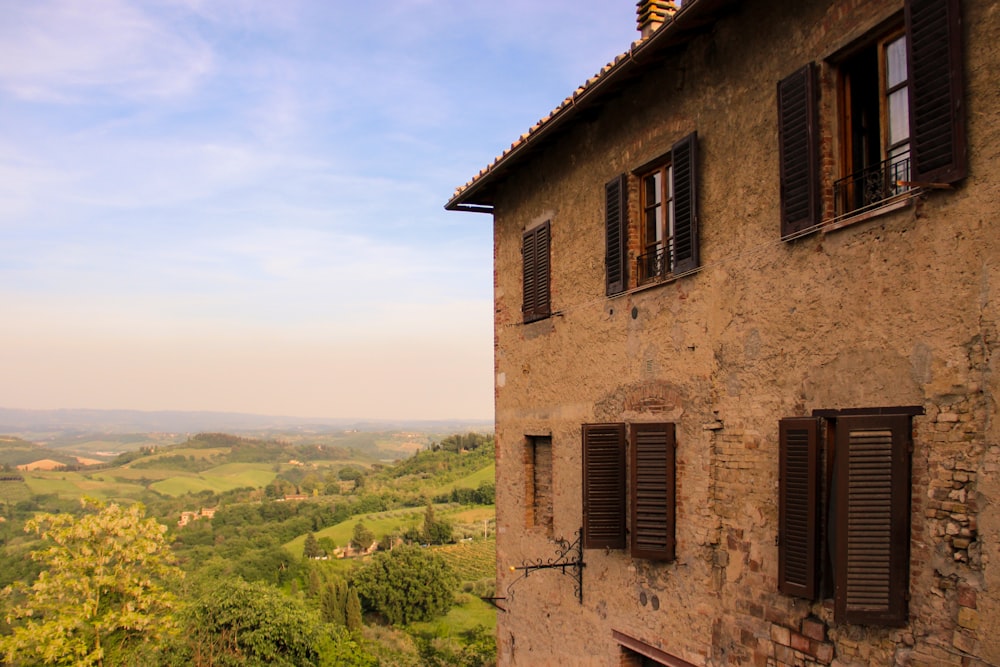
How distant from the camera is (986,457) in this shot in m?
4.58

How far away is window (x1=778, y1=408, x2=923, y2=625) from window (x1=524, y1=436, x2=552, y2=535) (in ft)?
15.1

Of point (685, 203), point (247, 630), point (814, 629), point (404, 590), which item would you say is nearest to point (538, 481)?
point (685, 203)

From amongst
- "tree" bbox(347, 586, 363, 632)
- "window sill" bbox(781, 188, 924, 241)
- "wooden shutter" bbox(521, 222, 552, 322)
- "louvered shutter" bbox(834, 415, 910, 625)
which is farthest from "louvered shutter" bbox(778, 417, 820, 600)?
"tree" bbox(347, 586, 363, 632)

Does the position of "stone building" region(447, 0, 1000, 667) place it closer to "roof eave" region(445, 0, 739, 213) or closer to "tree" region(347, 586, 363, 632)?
"roof eave" region(445, 0, 739, 213)

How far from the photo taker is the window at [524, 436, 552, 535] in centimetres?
998

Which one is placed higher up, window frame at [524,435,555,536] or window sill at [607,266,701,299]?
window sill at [607,266,701,299]

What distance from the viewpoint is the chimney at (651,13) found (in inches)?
357

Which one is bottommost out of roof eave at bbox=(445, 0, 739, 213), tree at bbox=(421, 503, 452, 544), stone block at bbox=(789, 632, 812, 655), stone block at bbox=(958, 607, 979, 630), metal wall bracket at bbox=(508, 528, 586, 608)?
tree at bbox=(421, 503, 452, 544)

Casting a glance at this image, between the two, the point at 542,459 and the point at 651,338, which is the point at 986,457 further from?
the point at 542,459

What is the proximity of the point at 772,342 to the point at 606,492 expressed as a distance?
265 cm

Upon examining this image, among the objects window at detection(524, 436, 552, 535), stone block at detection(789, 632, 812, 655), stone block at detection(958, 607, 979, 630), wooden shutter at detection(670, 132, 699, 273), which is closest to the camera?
stone block at detection(958, 607, 979, 630)

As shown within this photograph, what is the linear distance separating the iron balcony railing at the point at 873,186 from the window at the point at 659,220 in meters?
1.56

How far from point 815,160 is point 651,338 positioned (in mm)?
2581

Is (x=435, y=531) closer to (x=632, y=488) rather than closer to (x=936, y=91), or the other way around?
(x=632, y=488)
